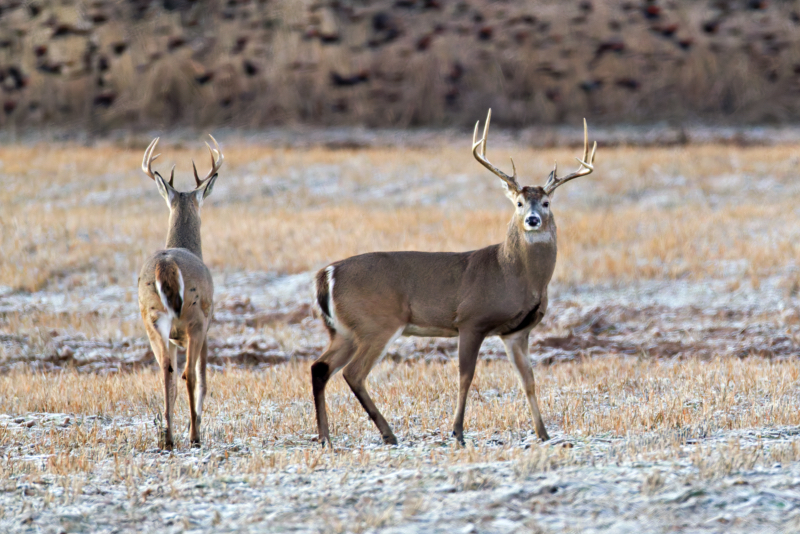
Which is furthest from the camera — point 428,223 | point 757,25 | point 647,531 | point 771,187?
point 757,25

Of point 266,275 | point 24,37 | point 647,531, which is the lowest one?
point 647,531

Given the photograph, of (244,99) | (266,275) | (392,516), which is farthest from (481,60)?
(392,516)

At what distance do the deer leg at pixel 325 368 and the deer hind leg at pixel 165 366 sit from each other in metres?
1.08

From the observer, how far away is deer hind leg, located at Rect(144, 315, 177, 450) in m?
7.49

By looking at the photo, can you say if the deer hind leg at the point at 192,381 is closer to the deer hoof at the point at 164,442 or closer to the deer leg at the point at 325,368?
the deer hoof at the point at 164,442

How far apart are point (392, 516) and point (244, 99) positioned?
81.6ft

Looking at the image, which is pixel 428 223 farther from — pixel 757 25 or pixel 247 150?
pixel 757 25

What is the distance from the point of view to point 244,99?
29.0 meters

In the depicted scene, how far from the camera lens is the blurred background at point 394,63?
28.1 m

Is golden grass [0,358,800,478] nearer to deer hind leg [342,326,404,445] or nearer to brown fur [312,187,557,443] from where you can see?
deer hind leg [342,326,404,445]

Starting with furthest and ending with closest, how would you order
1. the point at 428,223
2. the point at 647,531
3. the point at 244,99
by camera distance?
the point at 244,99
the point at 428,223
the point at 647,531

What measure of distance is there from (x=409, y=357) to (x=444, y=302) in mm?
4537

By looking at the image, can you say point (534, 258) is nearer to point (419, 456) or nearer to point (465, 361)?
point (465, 361)

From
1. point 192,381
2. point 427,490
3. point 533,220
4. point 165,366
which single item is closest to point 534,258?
point 533,220
